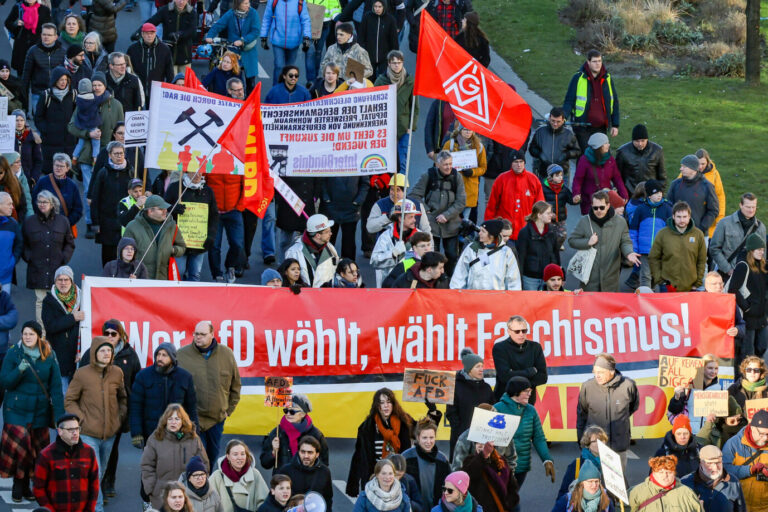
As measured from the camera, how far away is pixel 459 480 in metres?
13.6

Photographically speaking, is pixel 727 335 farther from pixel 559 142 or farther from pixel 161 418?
pixel 161 418

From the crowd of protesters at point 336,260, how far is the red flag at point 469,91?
62 centimetres

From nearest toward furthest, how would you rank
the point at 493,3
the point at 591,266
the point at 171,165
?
the point at 171,165 < the point at 591,266 < the point at 493,3

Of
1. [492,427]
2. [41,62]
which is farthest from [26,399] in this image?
[41,62]

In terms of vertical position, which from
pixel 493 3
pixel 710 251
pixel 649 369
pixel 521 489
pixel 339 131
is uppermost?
pixel 493 3

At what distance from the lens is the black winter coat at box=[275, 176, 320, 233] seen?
20.7 m

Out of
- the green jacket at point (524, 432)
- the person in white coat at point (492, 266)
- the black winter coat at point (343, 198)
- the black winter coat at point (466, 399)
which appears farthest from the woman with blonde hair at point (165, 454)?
the black winter coat at point (343, 198)

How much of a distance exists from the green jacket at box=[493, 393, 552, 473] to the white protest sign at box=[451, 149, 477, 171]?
243 inches

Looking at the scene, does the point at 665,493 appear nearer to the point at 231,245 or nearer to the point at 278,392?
the point at 278,392

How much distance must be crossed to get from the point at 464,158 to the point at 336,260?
3.47 meters

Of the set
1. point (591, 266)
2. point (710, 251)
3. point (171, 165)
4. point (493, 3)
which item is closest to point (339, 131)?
point (171, 165)

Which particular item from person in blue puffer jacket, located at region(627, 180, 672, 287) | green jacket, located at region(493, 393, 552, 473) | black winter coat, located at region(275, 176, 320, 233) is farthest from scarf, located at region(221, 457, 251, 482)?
person in blue puffer jacket, located at region(627, 180, 672, 287)

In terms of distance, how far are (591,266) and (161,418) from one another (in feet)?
21.9

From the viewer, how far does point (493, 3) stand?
Result: 3588 centimetres
